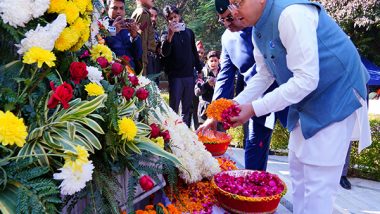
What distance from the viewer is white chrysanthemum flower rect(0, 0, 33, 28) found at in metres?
1.39

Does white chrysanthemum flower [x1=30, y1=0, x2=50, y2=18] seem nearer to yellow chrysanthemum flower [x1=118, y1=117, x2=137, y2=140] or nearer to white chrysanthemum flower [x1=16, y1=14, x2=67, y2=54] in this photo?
white chrysanthemum flower [x1=16, y1=14, x2=67, y2=54]

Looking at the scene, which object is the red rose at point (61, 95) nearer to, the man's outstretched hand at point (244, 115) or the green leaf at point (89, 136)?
the green leaf at point (89, 136)

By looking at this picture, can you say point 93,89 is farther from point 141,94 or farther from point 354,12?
point 354,12

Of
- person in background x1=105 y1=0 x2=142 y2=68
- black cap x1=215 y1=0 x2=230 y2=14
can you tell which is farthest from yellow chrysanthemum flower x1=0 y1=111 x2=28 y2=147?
person in background x1=105 y1=0 x2=142 y2=68

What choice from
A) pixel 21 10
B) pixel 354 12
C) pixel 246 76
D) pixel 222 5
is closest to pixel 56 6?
pixel 21 10

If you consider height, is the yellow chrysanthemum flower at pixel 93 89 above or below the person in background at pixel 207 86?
above

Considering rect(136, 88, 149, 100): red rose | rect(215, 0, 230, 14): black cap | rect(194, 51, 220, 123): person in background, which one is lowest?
rect(194, 51, 220, 123): person in background

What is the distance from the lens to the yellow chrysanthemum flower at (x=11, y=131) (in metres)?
1.17

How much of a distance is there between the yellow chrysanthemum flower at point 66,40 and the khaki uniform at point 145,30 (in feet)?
10.4

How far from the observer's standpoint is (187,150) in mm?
2383

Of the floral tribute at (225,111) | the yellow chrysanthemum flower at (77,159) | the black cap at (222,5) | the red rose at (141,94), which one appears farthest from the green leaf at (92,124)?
the black cap at (222,5)

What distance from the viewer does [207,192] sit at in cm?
240

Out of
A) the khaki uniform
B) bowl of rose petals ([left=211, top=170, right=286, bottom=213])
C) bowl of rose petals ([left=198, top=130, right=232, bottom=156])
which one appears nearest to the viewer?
bowl of rose petals ([left=211, top=170, right=286, bottom=213])

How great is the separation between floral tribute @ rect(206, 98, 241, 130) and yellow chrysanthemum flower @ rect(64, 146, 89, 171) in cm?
87
